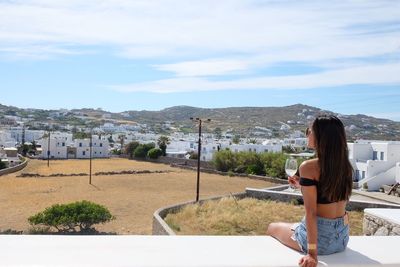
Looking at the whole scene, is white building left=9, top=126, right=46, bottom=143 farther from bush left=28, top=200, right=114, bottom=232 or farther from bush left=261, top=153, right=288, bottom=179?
bush left=28, top=200, right=114, bottom=232

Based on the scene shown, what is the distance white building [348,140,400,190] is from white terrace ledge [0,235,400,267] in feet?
80.9

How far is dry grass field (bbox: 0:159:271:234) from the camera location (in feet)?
64.7

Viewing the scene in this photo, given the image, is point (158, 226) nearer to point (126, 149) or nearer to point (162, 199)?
point (162, 199)

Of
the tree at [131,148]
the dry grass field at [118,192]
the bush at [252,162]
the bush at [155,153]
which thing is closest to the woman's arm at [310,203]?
the dry grass field at [118,192]

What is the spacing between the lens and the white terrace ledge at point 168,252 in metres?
2.08

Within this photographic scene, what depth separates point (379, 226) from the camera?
441 centimetres

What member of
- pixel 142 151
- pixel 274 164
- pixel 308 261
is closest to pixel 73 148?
pixel 142 151

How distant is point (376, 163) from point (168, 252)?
95.2 ft

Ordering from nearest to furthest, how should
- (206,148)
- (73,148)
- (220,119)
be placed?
(206,148) < (73,148) < (220,119)

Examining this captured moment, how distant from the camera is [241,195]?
19.9 metres

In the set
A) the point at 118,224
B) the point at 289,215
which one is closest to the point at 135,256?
the point at 289,215

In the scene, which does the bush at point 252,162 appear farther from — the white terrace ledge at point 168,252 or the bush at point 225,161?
the white terrace ledge at point 168,252

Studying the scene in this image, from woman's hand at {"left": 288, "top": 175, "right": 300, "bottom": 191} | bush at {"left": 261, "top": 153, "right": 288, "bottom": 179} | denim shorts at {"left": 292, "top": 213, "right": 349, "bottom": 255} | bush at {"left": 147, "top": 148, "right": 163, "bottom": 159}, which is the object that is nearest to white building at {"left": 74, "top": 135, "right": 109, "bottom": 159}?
bush at {"left": 147, "top": 148, "right": 163, "bottom": 159}

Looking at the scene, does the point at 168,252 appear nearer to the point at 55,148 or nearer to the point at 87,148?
the point at 55,148
